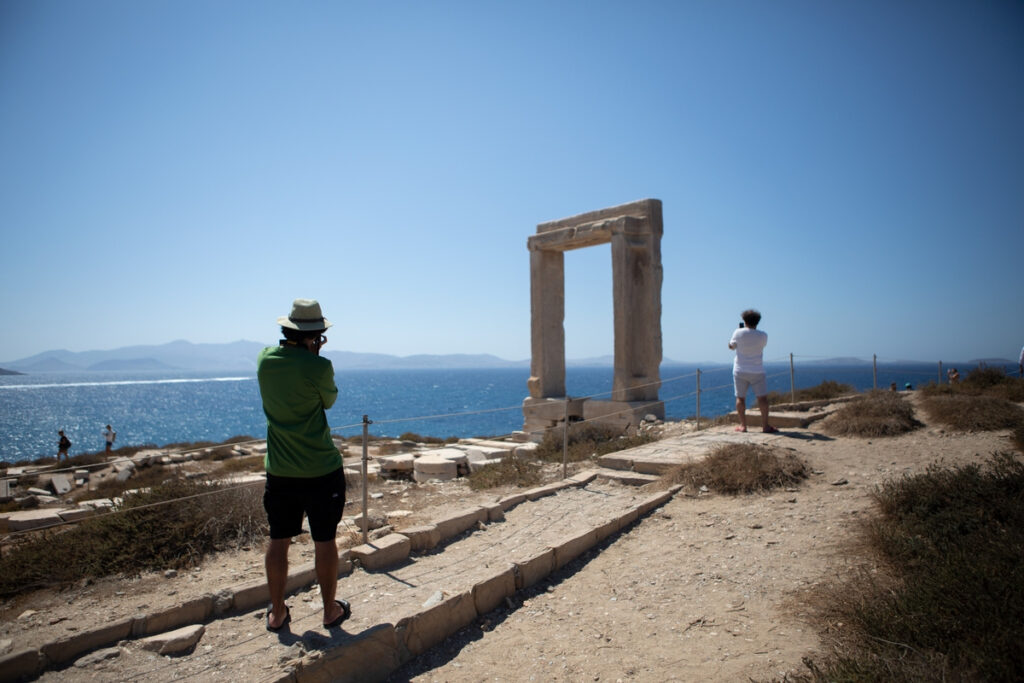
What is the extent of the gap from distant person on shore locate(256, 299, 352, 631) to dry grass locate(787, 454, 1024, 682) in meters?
2.89

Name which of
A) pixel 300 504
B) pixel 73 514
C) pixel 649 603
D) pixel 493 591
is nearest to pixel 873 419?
pixel 649 603

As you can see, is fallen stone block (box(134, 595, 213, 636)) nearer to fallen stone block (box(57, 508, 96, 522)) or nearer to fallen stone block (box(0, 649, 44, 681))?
fallen stone block (box(0, 649, 44, 681))

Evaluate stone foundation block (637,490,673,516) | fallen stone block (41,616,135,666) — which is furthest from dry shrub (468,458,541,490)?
fallen stone block (41,616,135,666)

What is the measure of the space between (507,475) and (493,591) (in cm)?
382

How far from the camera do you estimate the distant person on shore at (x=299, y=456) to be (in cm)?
359

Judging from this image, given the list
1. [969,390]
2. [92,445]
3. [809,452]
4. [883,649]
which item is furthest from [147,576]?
[92,445]

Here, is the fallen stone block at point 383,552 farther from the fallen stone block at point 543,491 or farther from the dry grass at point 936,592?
the dry grass at point 936,592

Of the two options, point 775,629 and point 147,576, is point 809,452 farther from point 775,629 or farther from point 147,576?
point 147,576

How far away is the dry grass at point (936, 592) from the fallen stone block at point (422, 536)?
3.33 m

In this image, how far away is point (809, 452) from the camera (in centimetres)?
762

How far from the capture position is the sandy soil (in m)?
3.54

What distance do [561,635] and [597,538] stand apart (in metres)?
1.66

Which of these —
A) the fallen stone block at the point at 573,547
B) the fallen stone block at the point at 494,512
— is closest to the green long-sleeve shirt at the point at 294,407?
the fallen stone block at the point at 573,547

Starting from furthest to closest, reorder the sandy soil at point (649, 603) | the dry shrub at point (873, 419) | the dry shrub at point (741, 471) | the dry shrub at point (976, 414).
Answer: the dry shrub at point (873, 419) → the dry shrub at point (976, 414) → the dry shrub at point (741, 471) → the sandy soil at point (649, 603)
